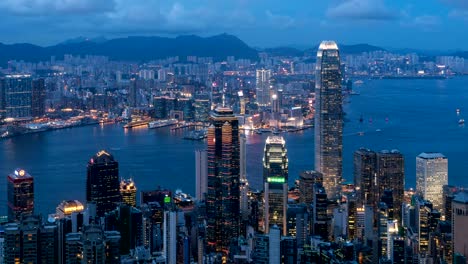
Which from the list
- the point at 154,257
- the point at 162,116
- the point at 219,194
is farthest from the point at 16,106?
the point at 154,257

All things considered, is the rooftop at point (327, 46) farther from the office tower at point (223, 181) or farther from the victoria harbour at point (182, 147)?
the office tower at point (223, 181)

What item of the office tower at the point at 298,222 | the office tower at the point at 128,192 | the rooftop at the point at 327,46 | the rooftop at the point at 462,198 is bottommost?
the office tower at the point at 298,222

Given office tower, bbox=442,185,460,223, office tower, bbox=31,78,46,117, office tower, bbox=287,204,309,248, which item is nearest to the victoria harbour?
office tower, bbox=442,185,460,223

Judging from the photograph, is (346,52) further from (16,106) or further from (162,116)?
(16,106)

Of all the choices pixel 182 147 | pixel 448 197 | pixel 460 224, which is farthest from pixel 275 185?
pixel 182 147

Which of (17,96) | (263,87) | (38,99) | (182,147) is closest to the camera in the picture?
(182,147)

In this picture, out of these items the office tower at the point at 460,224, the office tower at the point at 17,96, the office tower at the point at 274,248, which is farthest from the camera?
the office tower at the point at 17,96

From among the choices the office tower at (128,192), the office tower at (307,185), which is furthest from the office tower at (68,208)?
the office tower at (307,185)

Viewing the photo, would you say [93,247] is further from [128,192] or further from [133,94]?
[133,94]
